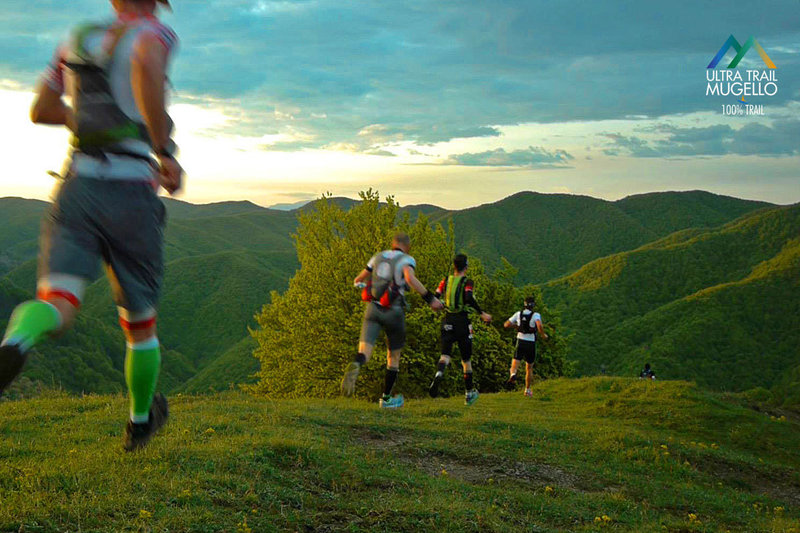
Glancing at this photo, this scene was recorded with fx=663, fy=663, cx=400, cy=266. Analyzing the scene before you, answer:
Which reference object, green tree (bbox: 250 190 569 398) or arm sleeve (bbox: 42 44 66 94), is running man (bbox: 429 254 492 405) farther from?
green tree (bbox: 250 190 569 398)

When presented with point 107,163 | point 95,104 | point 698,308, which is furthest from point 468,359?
point 698,308

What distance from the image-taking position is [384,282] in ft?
35.4

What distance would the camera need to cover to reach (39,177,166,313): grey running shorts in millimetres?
3475

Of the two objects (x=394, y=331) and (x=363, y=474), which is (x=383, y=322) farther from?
(x=363, y=474)

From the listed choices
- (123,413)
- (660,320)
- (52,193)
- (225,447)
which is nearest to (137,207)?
(52,193)

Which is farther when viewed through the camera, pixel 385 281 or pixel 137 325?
pixel 385 281

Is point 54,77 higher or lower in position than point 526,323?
higher

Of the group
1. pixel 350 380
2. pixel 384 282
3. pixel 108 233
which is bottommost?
pixel 350 380

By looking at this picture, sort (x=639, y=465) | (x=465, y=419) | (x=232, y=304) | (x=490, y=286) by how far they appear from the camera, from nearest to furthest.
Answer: (x=639, y=465) → (x=465, y=419) → (x=490, y=286) → (x=232, y=304)

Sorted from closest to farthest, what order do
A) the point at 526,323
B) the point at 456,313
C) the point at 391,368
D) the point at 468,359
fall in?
the point at 391,368, the point at 456,313, the point at 468,359, the point at 526,323

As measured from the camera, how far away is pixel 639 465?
12117 millimetres

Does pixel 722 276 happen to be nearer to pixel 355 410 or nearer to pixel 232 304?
pixel 232 304

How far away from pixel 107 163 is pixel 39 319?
0.89 metres

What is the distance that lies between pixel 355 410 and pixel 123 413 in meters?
4.36
